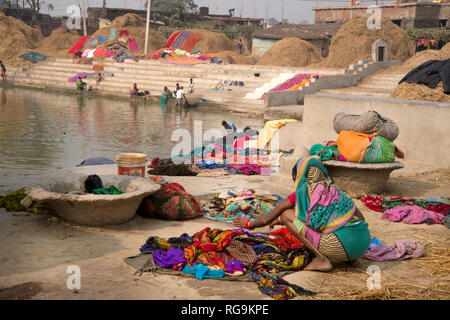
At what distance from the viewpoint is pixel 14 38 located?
3772 centimetres

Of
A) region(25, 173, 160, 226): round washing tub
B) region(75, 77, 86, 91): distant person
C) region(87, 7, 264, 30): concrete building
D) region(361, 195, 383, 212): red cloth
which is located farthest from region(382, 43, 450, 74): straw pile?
region(87, 7, 264, 30): concrete building

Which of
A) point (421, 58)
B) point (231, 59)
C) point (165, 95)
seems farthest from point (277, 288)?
point (231, 59)

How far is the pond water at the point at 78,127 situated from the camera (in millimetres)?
11203

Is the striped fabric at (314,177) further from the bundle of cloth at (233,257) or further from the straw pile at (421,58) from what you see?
the straw pile at (421,58)

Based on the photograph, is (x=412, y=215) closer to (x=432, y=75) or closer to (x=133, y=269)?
(x=133, y=269)

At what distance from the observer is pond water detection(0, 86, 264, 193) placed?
11203 millimetres

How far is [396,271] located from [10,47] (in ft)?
121

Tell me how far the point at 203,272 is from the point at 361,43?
23.0m

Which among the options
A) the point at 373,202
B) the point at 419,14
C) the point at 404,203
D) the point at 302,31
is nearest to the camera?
the point at 404,203

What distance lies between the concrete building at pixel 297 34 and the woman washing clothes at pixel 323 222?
31.1m

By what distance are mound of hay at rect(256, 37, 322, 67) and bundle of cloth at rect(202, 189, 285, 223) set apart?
23.7m

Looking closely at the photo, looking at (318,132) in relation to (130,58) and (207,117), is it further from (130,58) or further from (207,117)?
(130,58)

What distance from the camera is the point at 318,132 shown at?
892cm

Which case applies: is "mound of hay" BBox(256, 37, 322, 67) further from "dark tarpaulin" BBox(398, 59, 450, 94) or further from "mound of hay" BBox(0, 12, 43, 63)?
"dark tarpaulin" BBox(398, 59, 450, 94)
